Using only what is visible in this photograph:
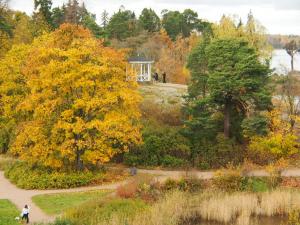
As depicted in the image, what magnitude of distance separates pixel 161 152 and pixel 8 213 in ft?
46.9

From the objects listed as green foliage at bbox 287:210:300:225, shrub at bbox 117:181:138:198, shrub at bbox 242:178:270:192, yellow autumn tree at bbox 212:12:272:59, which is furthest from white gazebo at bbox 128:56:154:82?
green foliage at bbox 287:210:300:225

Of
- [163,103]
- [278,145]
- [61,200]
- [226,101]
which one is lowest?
[61,200]

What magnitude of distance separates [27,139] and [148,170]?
8306 millimetres

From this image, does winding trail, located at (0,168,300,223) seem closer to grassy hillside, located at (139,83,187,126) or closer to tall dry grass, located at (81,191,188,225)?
tall dry grass, located at (81,191,188,225)

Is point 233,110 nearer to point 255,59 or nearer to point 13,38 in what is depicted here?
point 255,59

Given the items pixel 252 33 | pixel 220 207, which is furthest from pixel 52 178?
pixel 252 33

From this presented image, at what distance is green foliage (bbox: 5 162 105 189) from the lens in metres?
29.8

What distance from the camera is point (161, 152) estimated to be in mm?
35250

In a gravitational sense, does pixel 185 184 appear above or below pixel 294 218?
above

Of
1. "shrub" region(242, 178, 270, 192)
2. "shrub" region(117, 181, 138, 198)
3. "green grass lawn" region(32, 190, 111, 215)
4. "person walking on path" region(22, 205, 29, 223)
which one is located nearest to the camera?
"person walking on path" region(22, 205, 29, 223)

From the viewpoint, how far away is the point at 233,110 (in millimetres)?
37000

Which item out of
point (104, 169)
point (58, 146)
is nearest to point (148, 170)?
point (104, 169)

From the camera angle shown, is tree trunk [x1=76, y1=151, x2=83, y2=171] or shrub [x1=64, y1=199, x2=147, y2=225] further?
tree trunk [x1=76, y1=151, x2=83, y2=171]

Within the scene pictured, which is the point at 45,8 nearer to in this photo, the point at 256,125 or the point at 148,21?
the point at 148,21
